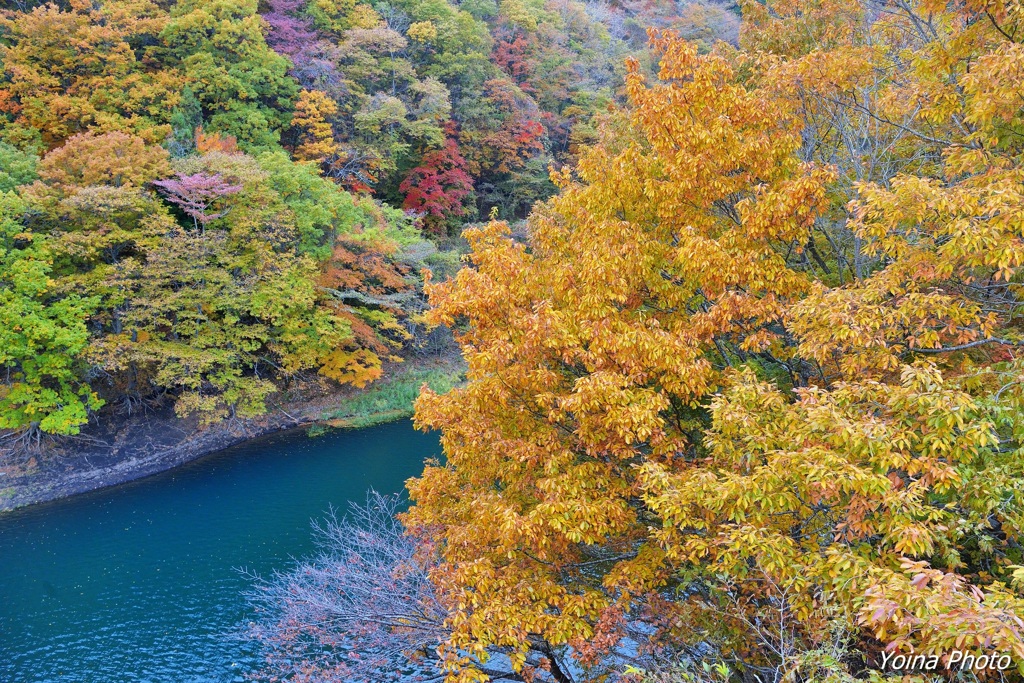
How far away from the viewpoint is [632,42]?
3888cm

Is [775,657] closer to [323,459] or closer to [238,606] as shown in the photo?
[238,606]

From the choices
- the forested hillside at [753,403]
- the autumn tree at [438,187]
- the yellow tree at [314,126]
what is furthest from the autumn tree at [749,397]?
the autumn tree at [438,187]

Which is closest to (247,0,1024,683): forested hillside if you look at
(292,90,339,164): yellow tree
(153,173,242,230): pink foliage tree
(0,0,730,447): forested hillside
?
(0,0,730,447): forested hillside

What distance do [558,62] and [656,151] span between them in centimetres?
2691

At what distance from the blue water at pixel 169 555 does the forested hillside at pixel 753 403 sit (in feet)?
8.66

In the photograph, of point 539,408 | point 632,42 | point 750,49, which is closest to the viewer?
point 539,408

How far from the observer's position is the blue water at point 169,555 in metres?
9.66

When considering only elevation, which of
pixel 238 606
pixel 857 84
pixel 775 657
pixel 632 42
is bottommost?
pixel 238 606

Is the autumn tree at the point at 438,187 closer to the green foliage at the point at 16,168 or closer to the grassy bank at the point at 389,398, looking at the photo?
the grassy bank at the point at 389,398

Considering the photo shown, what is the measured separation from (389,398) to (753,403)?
1821cm

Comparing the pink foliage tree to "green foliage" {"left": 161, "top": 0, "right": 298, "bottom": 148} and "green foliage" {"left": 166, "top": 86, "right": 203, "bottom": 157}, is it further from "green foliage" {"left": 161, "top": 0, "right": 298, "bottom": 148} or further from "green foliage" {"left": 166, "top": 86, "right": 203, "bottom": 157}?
"green foliage" {"left": 161, "top": 0, "right": 298, "bottom": 148}

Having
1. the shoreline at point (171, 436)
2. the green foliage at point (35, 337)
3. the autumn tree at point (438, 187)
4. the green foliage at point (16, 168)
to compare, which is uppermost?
the autumn tree at point (438, 187)

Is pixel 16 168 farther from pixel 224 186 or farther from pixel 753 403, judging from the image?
pixel 753 403

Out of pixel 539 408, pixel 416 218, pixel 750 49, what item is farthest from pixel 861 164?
pixel 416 218
